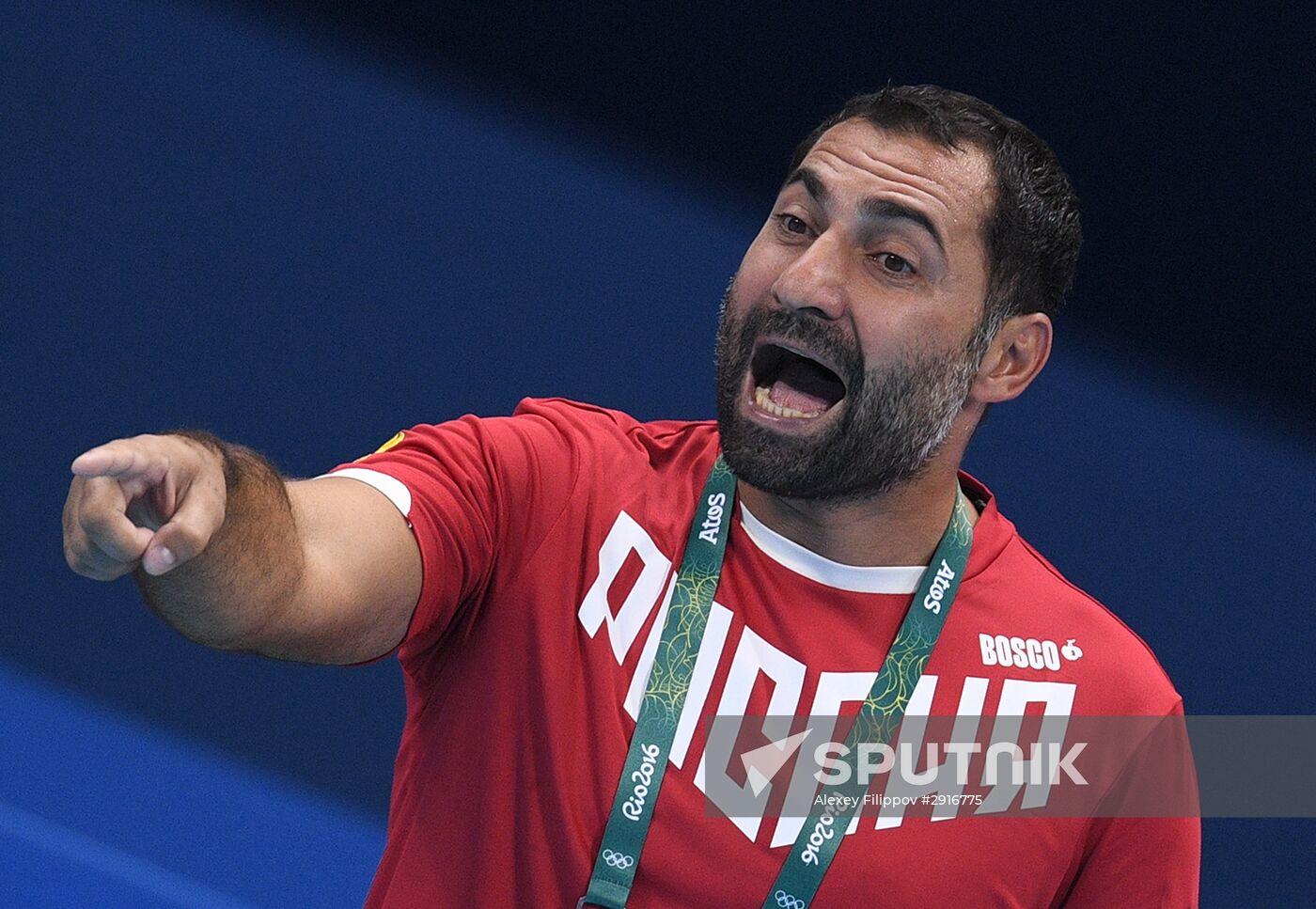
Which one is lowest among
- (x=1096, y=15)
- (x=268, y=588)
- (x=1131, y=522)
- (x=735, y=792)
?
(x=735, y=792)

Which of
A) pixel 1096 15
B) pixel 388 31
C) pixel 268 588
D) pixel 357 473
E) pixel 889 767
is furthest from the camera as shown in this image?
pixel 388 31

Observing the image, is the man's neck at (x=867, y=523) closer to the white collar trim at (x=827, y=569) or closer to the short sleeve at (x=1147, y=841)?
the white collar trim at (x=827, y=569)

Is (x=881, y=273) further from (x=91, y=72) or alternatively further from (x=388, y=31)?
(x=91, y=72)

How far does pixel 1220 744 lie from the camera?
2.72 metres

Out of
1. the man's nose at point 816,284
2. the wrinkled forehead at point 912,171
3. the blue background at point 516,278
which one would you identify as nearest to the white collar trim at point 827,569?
the man's nose at point 816,284

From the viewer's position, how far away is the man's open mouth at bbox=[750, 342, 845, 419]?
5.35 ft

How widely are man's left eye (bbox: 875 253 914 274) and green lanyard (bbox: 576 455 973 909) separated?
0.81 feet

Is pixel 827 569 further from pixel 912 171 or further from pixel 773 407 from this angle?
pixel 912 171

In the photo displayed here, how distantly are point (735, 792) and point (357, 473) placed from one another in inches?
17.4

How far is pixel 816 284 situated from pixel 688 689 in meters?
0.39

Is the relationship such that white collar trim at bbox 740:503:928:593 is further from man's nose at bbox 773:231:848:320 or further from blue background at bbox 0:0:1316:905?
blue background at bbox 0:0:1316:905

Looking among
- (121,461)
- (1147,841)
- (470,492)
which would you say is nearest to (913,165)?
(470,492)

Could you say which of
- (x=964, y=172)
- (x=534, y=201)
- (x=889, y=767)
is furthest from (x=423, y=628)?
(x=534, y=201)

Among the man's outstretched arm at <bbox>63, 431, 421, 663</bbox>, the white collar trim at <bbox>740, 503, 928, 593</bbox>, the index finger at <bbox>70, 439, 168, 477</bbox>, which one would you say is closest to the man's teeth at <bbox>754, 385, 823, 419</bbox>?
the white collar trim at <bbox>740, 503, 928, 593</bbox>
